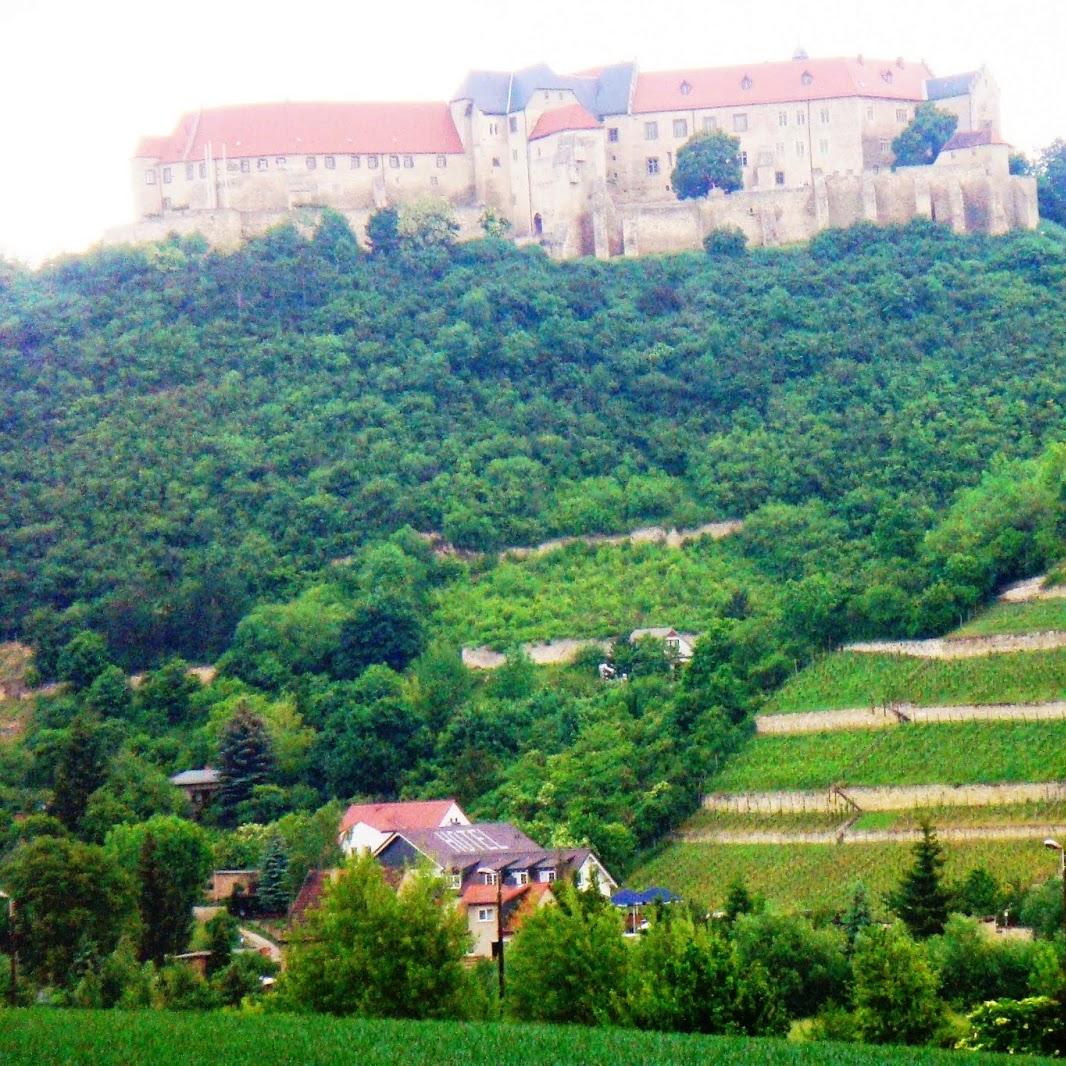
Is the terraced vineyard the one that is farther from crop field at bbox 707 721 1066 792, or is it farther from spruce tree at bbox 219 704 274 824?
spruce tree at bbox 219 704 274 824

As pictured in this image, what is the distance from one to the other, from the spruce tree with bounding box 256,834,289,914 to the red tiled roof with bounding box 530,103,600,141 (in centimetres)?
3933

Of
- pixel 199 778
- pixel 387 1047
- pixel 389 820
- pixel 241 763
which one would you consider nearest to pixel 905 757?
pixel 389 820

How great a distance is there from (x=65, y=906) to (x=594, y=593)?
89.6 feet

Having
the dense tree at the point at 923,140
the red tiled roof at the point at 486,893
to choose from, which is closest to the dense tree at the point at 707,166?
the dense tree at the point at 923,140

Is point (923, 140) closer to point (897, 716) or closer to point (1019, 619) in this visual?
point (1019, 619)

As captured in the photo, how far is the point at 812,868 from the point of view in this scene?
65938 mm

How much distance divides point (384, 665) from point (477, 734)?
247 inches

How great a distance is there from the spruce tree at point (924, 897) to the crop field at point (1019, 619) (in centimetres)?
1188

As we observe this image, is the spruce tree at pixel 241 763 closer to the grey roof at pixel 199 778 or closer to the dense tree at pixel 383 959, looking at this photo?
the grey roof at pixel 199 778

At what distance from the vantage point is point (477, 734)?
80312 mm

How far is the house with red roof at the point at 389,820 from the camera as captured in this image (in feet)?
240

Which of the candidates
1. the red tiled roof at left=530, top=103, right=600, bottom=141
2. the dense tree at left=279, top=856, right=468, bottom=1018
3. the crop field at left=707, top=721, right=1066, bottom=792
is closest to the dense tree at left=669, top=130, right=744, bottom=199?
the red tiled roof at left=530, top=103, right=600, bottom=141

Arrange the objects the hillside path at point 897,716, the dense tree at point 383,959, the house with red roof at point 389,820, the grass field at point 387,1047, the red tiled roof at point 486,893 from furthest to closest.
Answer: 1. the house with red roof at point 389,820
2. the hillside path at point 897,716
3. the red tiled roof at point 486,893
4. the dense tree at point 383,959
5. the grass field at point 387,1047

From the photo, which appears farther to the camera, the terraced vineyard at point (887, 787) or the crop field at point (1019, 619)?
the crop field at point (1019, 619)
